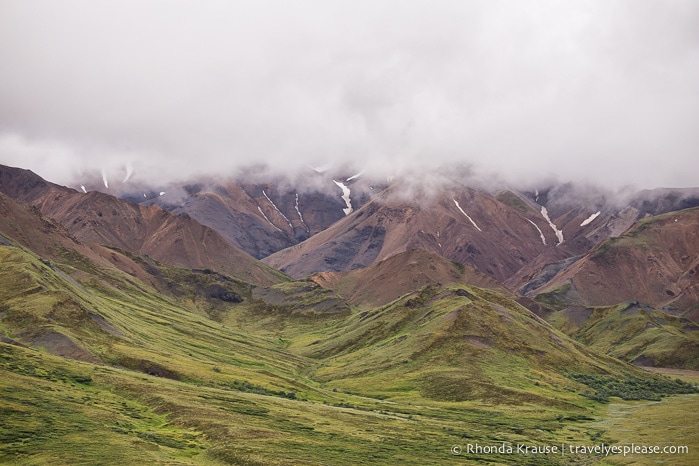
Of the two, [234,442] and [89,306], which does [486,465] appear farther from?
[89,306]

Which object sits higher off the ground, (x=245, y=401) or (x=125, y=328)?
(x=125, y=328)

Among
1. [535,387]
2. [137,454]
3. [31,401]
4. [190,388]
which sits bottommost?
[137,454]

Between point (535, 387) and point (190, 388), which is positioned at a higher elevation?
point (535, 387)

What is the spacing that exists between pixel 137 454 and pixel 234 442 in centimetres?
1478

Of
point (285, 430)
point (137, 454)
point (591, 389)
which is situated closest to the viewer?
point (137, 454)

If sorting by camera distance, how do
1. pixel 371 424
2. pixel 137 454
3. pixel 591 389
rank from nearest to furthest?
pixel 137 454 → pixel 371 424 → pixel 591 389

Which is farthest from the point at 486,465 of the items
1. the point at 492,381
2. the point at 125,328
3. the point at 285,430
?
the point at 125,328

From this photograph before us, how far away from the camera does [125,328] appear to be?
174m

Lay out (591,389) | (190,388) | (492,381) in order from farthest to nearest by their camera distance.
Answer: (591,389) → (492,381) → (190,388)

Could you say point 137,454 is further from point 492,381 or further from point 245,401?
point 492,381

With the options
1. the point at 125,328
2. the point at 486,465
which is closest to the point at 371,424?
the point at 486,465

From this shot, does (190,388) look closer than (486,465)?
No

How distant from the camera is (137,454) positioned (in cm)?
6888

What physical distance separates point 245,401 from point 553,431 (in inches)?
2174
